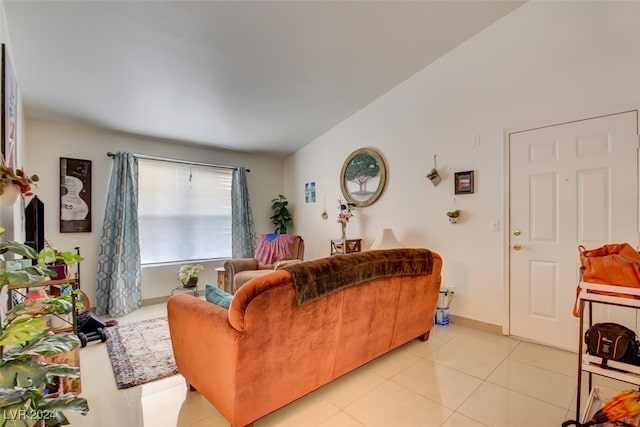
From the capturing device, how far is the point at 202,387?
5.64 feet

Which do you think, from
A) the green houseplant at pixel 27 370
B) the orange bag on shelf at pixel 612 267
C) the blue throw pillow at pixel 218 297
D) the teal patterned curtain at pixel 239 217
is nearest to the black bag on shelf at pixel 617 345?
the orange bag on shelf at pixel 612 267

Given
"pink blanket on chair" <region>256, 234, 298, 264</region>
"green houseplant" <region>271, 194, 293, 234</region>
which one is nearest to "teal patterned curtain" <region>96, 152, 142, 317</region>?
"pink blanket on chair" <region>256, 234, 298, 264</region>

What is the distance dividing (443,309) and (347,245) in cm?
142

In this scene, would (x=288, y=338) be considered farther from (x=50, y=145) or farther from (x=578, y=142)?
(x=50, y=145)

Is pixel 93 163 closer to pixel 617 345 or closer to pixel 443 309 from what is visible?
pixel 443 309

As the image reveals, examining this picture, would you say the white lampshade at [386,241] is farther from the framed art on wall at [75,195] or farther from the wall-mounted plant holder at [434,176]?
the framed art on wall at [75,195]

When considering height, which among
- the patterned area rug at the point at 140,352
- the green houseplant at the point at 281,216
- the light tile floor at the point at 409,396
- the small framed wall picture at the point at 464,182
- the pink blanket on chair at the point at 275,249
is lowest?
the patterned area rug at the point at 140,352

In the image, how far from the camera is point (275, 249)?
4.13 m

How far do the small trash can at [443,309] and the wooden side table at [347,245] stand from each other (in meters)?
1.27

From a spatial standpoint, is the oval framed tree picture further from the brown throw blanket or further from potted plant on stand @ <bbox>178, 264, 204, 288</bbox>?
potted plant on stand @ <bbox>178, 264, 204, 288</bbox>

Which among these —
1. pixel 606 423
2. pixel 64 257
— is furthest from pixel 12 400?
pixel 606 423

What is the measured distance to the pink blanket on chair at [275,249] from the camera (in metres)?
4.08

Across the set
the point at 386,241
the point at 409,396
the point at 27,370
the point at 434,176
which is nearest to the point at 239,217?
the point at 386,241

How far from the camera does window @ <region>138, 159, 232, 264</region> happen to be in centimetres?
405
